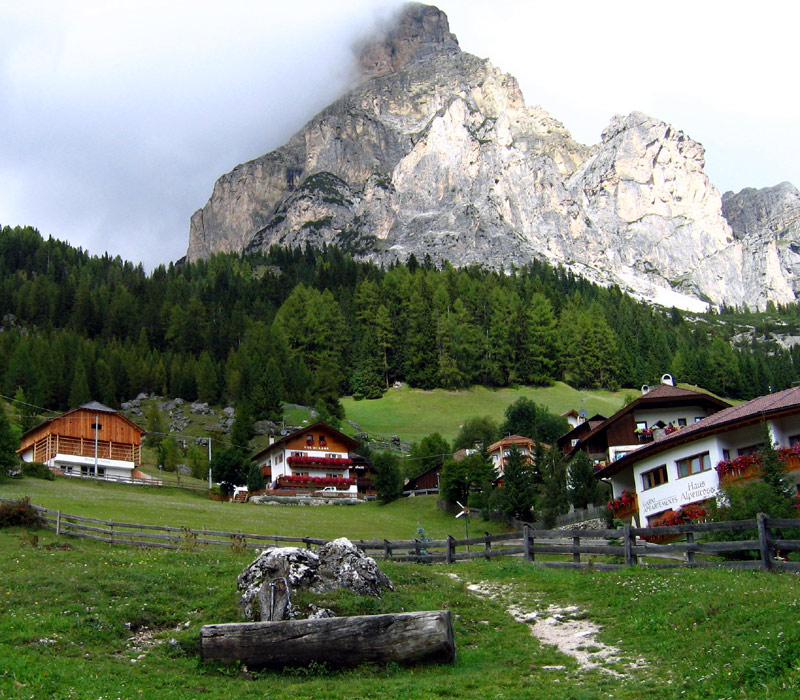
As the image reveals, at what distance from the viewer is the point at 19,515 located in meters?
36.2

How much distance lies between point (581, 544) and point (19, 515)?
2621cm

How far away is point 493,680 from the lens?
13844 millimetres

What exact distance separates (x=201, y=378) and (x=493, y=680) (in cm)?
11404

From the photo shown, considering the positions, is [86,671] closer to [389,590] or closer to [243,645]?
[243,645]

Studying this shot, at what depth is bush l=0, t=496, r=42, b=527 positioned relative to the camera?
118 feet

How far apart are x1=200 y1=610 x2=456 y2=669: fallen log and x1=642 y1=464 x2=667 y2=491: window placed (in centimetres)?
3051

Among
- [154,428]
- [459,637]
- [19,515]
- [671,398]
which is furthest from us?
[154,428]

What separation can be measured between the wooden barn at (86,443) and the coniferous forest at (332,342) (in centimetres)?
3201

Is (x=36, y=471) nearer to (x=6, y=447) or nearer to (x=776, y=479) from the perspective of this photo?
(x=6, y=447)

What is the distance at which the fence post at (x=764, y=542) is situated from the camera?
18.7m

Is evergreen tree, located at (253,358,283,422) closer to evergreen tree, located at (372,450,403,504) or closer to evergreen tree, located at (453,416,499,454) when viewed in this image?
evergreen tree, located at (453,416,499,454)

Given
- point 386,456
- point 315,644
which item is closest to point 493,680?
point 315,644

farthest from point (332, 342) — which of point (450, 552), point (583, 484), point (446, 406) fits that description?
point (450, 552)

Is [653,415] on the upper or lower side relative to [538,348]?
lower
